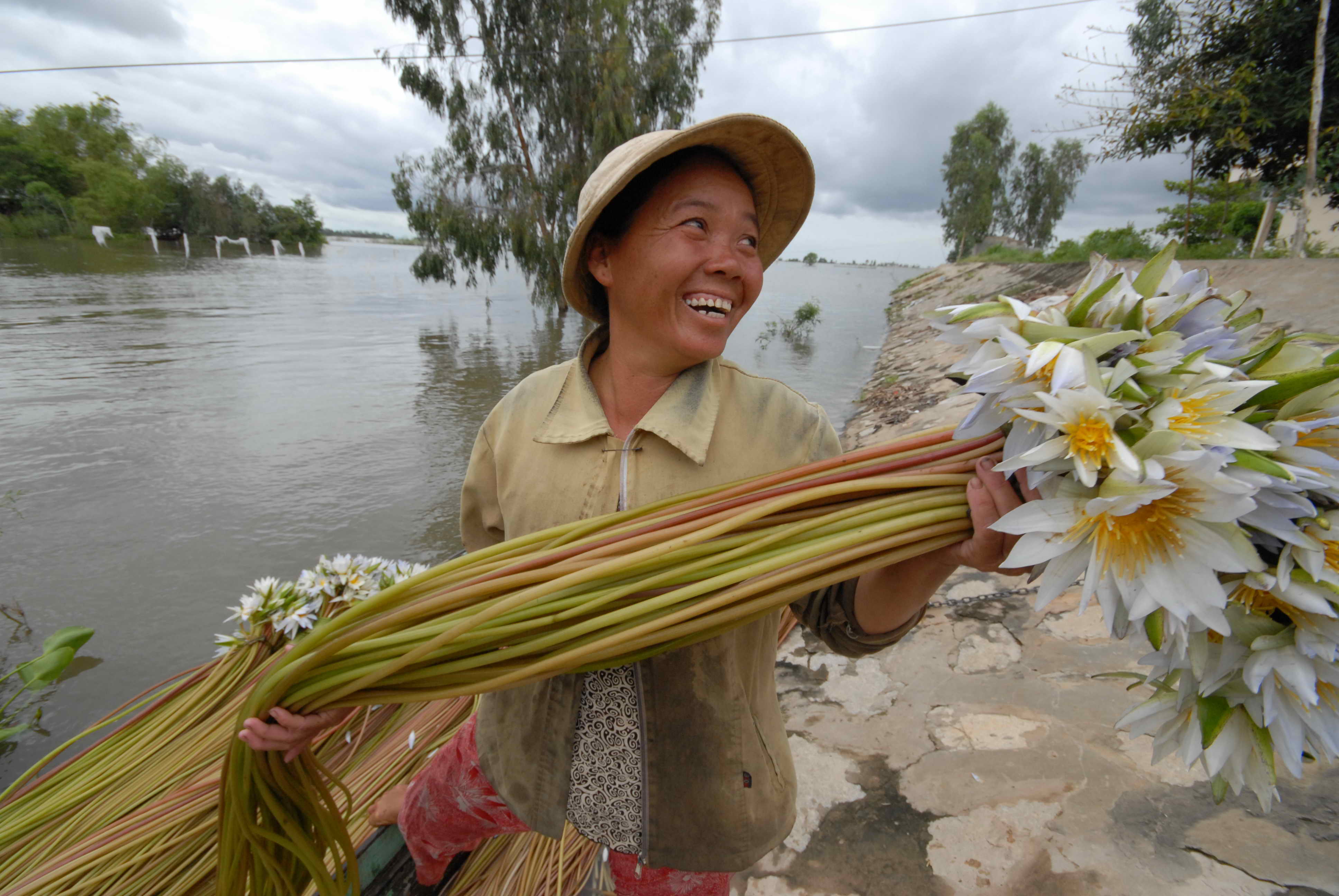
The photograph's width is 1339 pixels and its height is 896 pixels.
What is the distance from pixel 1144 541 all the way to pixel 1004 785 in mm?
1485

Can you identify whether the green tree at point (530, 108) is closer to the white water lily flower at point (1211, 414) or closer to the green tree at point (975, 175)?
the white water lily flower at point (1211, 414)

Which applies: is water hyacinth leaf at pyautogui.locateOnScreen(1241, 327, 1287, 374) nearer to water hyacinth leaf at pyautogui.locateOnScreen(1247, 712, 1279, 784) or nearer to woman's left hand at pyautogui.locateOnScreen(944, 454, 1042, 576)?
woman's left hand at pyautogui.locateOnScreen(944, 454, 1042, 576)

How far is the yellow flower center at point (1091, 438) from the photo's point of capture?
581 millimetres

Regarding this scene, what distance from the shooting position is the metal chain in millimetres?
2574

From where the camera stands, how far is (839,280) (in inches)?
2130

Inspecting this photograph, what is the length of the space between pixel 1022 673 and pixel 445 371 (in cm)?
1016

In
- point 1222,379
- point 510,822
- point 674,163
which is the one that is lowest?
point 510,822

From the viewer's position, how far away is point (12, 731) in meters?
2.13

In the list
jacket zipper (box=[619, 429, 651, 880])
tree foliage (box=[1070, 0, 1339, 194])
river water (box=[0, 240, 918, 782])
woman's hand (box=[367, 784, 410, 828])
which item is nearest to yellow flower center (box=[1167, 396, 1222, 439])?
jacket zipper (box=[619, 429, 651, 880])

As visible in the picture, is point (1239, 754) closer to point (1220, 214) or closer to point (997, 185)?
point (1220, 214)

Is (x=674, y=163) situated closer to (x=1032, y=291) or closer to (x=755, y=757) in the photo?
(x=755, y=757)

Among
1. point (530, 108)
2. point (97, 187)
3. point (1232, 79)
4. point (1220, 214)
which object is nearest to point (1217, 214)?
point (1220, 214)

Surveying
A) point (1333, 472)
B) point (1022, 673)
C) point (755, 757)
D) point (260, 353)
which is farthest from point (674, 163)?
point (260, 353)

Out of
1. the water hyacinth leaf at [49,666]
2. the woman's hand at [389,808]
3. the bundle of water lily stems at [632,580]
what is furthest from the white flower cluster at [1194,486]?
the water hyacinth leaf at [49,666]
